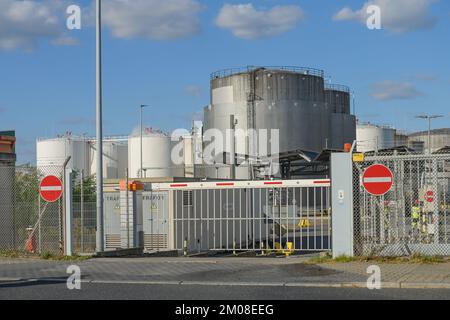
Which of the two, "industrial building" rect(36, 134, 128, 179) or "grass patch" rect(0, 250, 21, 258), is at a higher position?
"industrial building" rect(36, 134, 128, 179)

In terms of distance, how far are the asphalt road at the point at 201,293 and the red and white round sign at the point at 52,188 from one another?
16.7 feet

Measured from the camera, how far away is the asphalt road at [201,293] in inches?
403

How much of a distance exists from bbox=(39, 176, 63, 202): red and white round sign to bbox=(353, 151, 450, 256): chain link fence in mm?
7184

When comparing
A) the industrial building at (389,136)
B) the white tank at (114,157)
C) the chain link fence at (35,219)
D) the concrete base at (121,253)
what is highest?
the industrial building at (389,136)

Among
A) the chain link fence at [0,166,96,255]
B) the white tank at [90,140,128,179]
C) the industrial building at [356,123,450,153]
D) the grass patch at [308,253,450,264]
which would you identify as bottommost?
the grass patch at [308,253,450,264]

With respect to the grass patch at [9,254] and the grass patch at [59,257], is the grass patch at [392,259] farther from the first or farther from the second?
the grass patch at [9,254]

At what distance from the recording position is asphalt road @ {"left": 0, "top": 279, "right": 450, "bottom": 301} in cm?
1023

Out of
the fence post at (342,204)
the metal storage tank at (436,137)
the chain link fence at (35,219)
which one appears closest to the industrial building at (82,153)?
the metal storage tank at (436,137)

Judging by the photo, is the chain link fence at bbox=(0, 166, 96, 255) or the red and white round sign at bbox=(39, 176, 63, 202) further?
the chain link fence at bbox=(0, 166, 96, 255)

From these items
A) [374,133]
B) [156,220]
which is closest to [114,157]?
[374,133]

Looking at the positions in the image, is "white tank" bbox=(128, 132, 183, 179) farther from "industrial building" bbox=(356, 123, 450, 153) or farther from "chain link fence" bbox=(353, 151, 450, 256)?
"chain link fence" bbox=(353, 151, 450, 256)

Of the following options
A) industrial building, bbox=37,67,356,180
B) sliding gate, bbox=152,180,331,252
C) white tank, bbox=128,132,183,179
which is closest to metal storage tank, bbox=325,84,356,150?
industrial building, bbox=37,67,356,180

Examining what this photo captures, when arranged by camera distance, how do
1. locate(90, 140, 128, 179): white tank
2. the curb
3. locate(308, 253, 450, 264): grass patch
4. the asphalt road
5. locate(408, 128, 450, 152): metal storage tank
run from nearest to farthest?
the asphalt road → the curb → locate(308, 253, 450, 264): grass patch → locate(90, 140, 128, 179): white tank → locate(408, 128, 450, 152): metal storage tank
